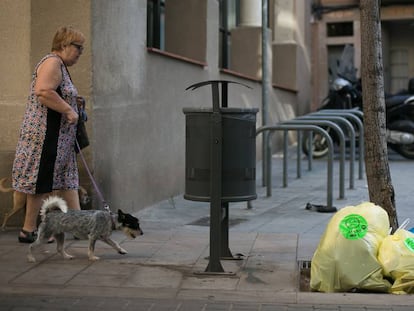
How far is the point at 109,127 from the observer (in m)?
8.12

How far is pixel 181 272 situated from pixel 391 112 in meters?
9.09

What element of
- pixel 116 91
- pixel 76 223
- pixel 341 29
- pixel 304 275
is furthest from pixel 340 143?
pixel 341 29

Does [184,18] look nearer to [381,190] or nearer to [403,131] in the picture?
[403,131]

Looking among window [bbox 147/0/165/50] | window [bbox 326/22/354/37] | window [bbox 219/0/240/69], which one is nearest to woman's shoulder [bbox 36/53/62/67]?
window [bbox 147/0/165/50]

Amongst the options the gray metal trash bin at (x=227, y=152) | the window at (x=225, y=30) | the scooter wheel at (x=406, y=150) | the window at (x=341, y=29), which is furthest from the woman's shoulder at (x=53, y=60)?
the window at (x=341, y=29)

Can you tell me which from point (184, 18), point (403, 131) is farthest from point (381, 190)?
point (403, 131)

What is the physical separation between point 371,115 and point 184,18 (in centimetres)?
550

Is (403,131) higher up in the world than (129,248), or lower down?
higher up

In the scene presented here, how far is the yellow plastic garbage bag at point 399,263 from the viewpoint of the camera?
18.0 feet

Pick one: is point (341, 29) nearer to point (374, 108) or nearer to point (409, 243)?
point (374, 108)

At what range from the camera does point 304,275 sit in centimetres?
608

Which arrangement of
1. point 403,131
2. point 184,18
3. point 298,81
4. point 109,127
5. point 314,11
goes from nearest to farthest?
1. point 109,127
2. point 184,18
3. point 403,131
4. point 298,81
5. point 314,11

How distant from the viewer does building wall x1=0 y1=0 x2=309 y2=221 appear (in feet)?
25.5

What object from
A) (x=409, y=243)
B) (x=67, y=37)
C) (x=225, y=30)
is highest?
(x=225, y=30)
